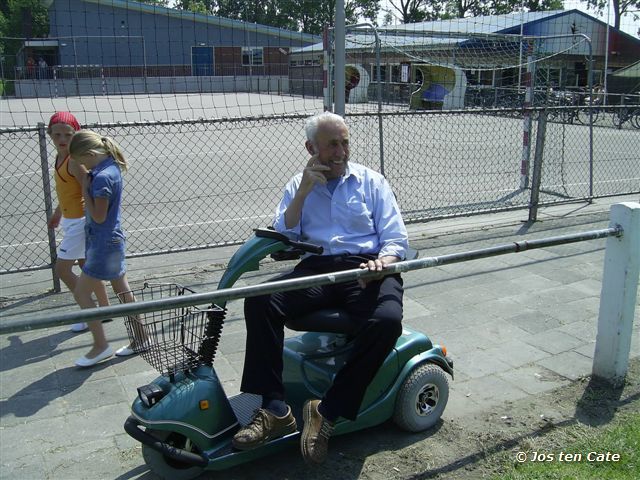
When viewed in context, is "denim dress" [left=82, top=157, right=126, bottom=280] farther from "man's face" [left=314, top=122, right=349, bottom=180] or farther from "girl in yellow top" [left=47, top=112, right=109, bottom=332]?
"man's face" [left=314, top=122, right=349, bottom=180]

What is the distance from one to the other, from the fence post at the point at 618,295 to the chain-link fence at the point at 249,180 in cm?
322

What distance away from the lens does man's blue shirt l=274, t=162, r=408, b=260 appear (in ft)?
11.6

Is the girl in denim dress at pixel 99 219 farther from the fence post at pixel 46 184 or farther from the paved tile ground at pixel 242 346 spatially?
the fence post at pixel 46 184

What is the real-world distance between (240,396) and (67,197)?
228cm

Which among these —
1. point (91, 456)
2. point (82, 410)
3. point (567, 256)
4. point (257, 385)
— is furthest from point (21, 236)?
point (567, 256)

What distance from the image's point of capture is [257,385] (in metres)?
3.06

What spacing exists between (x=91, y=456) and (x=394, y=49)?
23.7 feet

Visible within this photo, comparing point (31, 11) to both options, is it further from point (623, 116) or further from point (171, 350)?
point (623, 116)

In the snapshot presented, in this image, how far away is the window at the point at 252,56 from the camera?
31.0 feet

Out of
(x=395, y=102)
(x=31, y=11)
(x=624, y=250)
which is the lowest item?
(x=624, y=250)

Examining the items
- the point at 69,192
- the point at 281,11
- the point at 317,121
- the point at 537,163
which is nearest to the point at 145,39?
the point at 281,11

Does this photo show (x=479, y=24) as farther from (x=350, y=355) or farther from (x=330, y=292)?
(x=350, y=355)

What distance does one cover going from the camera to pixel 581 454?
327 centimetres

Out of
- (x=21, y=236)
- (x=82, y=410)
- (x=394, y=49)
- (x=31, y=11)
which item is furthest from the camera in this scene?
(x=394, y=49)
